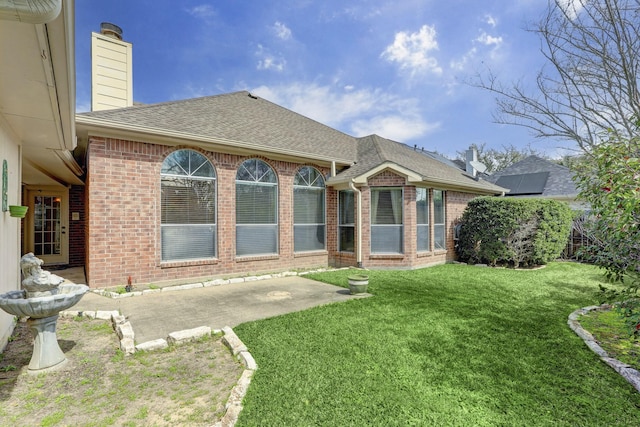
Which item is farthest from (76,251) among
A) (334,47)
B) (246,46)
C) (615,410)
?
(615,410)

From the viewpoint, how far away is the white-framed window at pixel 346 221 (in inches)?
420

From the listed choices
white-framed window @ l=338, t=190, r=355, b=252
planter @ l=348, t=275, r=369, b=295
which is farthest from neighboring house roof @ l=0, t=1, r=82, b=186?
white-framed window @ l=338, t=190, r=355, b=252

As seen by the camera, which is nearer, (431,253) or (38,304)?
(38,304)

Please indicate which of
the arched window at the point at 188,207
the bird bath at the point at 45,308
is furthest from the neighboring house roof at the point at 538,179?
the bird bath at the point at 45,308

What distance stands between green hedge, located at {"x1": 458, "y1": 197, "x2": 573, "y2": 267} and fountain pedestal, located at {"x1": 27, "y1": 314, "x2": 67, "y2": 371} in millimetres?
11941

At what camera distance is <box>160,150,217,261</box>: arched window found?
305 inches

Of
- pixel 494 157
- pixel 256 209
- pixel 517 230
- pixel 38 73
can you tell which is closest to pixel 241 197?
pixel 256 209

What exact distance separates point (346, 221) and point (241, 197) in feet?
12.6

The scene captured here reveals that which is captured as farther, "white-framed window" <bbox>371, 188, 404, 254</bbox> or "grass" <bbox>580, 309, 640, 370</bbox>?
"white-framed window" <bbox>371, 188, 404, 254</bbox>

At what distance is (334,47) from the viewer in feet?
39.4

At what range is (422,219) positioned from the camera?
1076cm

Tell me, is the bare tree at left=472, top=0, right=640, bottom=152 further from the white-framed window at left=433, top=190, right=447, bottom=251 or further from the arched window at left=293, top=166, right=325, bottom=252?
the arched window at left=293, top=166, right=325, bottom=252

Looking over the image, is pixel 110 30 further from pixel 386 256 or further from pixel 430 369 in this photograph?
pixel 430 369

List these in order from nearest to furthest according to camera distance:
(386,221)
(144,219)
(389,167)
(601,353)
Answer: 1. (601,353)
2. (144,219)
3. (389,167)
4. (386,221)
